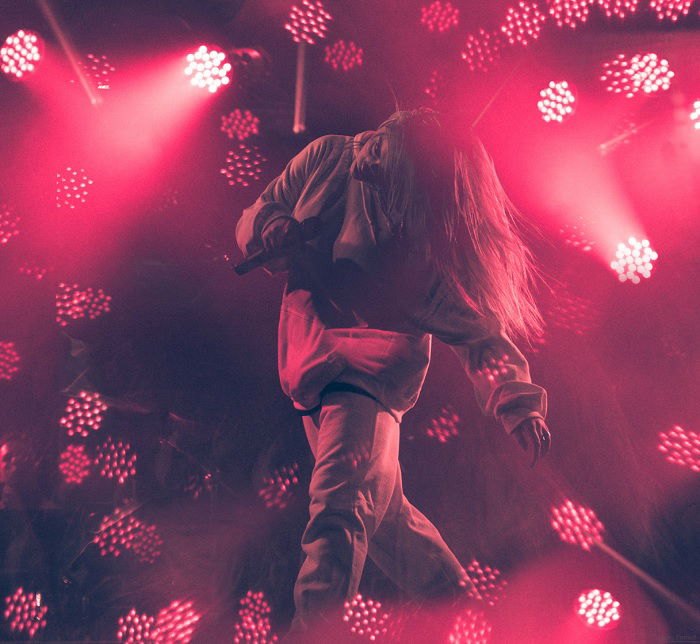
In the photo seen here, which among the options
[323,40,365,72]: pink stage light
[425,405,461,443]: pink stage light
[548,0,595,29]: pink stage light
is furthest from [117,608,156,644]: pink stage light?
[548,0,595,29]: pink stage light

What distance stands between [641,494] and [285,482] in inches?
35.0

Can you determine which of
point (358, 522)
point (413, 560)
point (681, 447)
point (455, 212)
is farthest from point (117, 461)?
point (681, 447)


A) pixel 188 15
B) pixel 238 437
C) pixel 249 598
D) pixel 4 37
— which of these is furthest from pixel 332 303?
pixel 4 37

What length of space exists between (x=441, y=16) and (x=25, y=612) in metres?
1.83

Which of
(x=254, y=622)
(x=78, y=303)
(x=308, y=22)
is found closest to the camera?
(x=254, y=622)

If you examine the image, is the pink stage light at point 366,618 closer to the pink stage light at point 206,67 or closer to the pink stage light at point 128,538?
the pink stage light at point 128,538

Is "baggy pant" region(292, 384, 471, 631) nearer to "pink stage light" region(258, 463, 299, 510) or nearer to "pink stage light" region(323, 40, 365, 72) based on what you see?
"pink stage light" region(258, 463, 299, 510)

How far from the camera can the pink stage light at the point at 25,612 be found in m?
1.78

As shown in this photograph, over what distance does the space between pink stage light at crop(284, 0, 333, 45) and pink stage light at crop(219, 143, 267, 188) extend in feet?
1.08

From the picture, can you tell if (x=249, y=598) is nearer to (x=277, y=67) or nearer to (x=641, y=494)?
(x=641, y=494)

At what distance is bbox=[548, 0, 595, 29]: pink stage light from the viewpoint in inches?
85.5

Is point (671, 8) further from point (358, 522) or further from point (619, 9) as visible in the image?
point (358, 522)

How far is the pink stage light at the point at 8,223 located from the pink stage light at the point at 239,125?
58cm

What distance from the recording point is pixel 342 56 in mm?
2111
